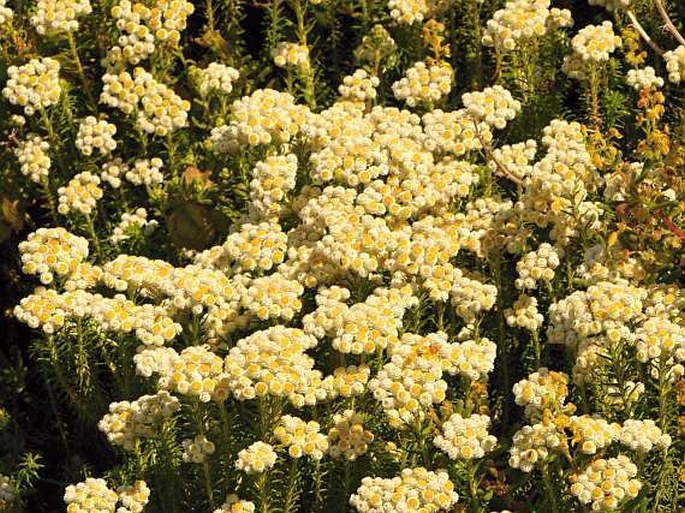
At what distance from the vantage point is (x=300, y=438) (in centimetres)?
389

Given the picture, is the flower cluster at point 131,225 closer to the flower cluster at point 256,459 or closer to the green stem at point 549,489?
the flower cluster at point 256,459

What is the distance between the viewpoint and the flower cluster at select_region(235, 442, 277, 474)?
3.83 meters

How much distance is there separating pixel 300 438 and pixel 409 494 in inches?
14.6

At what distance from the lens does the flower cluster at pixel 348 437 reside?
4.05 m

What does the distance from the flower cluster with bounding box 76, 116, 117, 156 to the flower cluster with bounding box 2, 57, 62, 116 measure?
0.53ft

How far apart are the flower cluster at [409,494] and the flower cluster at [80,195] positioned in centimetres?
188

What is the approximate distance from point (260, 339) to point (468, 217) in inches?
45.5

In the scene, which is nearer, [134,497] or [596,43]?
[134,497]

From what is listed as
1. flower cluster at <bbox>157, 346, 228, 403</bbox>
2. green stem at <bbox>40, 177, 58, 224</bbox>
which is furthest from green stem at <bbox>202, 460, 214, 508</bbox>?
green stem at <bbox>40, 177, 58, 224</bbox>

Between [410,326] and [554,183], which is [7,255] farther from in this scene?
[554,183]

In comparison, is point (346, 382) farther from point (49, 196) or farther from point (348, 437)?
point (49, 196)

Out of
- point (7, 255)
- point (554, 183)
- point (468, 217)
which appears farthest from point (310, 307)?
point (7, 255)

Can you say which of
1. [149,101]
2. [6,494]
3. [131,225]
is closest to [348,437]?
[6,494]

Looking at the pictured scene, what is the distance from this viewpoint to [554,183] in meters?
4.56
